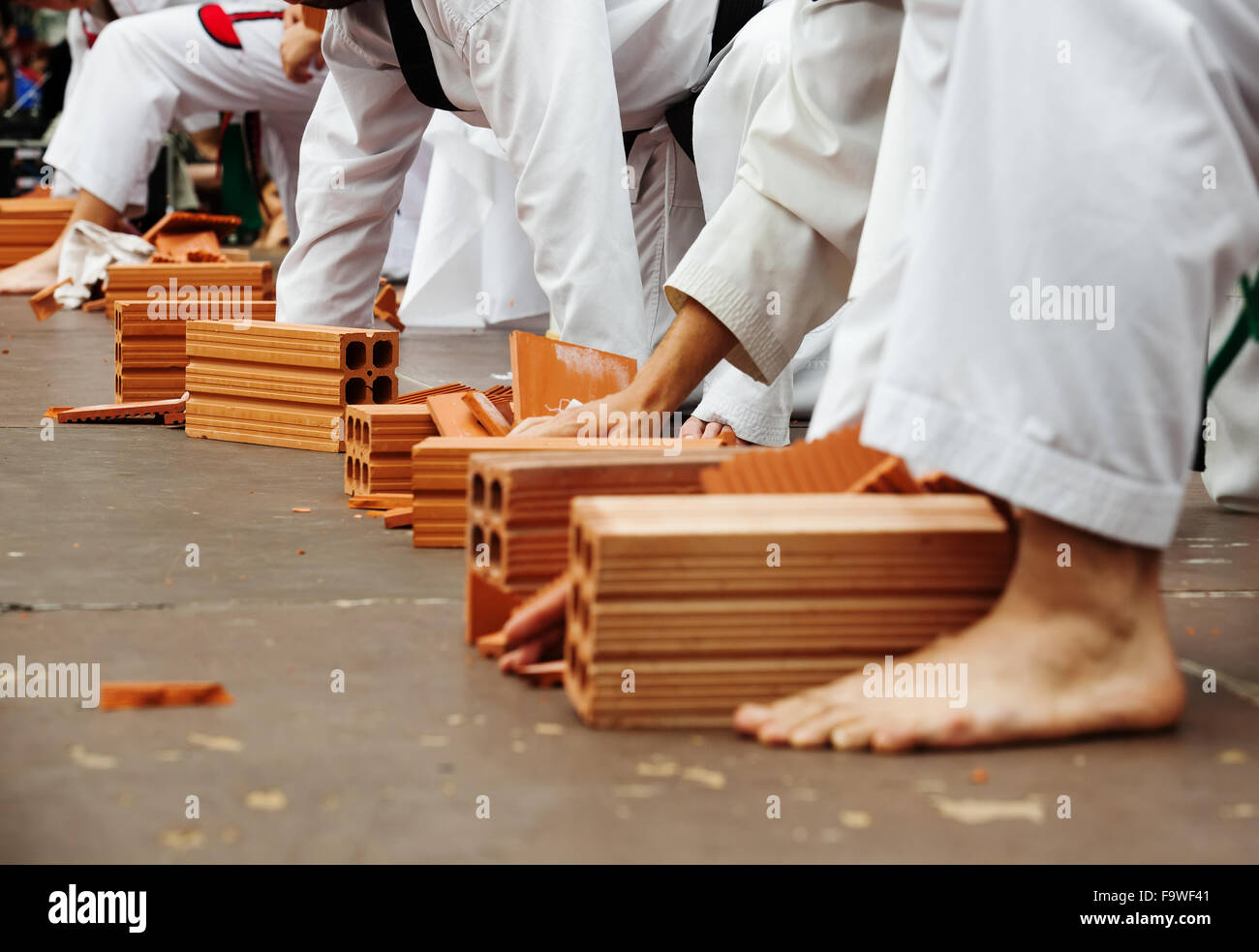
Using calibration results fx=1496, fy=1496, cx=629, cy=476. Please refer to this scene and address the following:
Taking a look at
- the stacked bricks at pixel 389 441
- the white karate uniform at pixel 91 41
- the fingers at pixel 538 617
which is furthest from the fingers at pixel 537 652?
Answer: the white karate uniform at pixel 91 41

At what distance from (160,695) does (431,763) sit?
0.29m

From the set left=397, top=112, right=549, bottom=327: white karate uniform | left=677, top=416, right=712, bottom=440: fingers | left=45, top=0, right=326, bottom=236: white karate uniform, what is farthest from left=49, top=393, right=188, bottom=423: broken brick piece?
left=45, top=0, right=326, bottom=236: white karate uniform

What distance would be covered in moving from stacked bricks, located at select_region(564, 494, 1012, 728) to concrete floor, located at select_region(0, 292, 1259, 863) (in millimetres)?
50

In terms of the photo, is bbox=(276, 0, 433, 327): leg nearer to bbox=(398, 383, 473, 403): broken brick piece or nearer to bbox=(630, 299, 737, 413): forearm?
bbox=(398, 383, 473, 403): broken brick piece

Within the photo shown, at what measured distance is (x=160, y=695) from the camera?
1.31m

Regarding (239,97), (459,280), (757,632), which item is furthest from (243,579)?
(239,97)

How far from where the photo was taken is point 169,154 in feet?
31.3

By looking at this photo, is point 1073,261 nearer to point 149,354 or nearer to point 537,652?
point 537,652

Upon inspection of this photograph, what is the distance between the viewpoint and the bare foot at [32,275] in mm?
6035

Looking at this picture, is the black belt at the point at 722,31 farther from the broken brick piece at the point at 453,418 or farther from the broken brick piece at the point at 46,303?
the broken brick piece at the point at 46,303

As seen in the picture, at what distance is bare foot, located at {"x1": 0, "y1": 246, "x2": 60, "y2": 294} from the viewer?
6035 millimetres

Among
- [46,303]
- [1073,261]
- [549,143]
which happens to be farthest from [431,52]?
[46,303]

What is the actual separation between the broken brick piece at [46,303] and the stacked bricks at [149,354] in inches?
84.6
